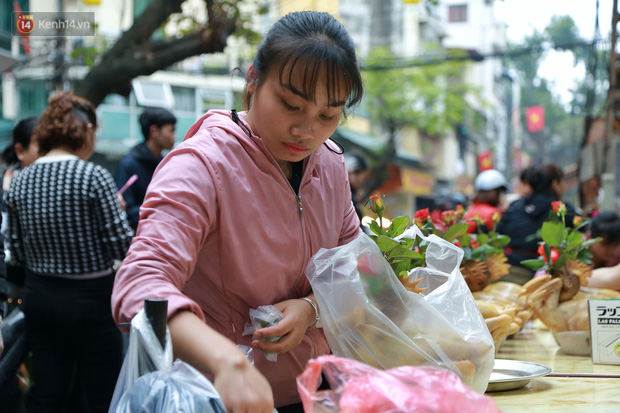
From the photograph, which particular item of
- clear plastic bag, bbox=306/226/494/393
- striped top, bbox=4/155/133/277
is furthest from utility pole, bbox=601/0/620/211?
clear plastic bag, bbox=306/226/494/393

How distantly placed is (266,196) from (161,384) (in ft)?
1.52

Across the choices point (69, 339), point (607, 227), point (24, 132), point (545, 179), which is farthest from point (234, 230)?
point (545, 179)

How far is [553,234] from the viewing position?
2.53 metres

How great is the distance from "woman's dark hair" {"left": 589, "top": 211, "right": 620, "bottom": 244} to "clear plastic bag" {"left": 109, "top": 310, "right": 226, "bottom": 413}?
3366 mm

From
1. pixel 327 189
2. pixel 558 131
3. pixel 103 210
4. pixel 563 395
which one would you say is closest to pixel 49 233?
pixel 103 210

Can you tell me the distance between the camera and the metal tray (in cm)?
164

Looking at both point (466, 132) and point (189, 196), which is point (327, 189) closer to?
point (189, 196)

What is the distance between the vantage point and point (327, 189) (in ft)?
4.85

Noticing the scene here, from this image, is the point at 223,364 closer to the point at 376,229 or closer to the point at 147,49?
the point at 376,229

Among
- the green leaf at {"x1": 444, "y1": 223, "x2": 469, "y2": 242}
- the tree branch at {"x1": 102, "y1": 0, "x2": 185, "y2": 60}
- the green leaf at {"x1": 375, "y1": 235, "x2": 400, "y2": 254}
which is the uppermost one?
the tree branch at {"x1": 102, "y1": 0, "x2": 185, "y2": 60}

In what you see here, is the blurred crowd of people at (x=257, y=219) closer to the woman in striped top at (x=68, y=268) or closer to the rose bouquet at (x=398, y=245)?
the rose bouquet at (x=398, y=245)

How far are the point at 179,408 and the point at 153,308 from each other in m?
0.15

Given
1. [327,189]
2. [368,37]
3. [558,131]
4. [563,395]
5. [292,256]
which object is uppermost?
[368,37]

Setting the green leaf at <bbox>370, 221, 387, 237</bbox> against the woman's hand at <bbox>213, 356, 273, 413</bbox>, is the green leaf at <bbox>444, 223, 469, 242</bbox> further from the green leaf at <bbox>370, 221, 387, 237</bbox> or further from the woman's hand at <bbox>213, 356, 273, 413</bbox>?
the woman's hand at <bbox>213, 356, 273, 413</bbox>
